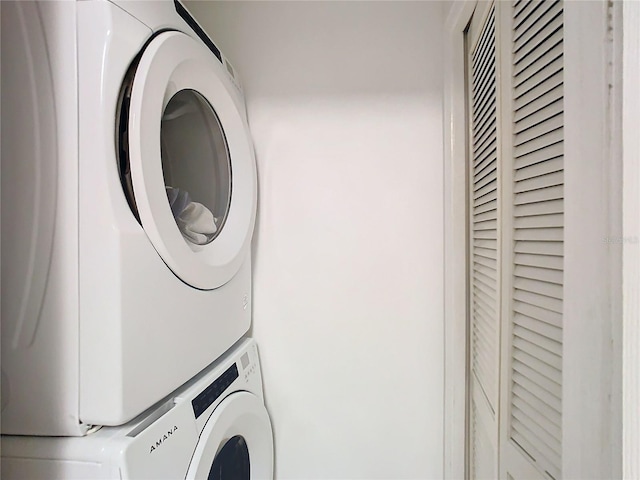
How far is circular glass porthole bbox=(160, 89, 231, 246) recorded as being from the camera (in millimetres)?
997

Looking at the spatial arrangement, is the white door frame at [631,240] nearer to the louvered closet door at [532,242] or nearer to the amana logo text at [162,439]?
the louvered closet door at [532,242]

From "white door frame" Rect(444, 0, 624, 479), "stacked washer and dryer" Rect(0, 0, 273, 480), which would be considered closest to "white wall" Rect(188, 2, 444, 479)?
"stacked washer and dryer" Rect(0, 0, 273, 480)

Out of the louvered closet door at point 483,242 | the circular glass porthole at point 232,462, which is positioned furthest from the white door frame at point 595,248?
the circular glass porthole at point 232,462

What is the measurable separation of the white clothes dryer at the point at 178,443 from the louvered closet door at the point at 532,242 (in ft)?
2.14

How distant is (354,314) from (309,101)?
759mm

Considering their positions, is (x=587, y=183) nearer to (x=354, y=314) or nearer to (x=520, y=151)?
(x=520, y=151)

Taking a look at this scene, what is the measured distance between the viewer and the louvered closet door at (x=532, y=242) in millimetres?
605

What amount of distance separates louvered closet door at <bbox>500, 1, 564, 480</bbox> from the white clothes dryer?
0.65 m

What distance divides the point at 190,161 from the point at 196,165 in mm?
20

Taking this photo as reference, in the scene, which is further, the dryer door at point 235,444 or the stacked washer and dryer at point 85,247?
the dryer door at point 235,444

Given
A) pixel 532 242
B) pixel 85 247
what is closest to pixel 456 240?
pixel 532 242

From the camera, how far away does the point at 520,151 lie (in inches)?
29.3

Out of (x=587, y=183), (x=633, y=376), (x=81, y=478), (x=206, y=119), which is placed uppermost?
(x=206, y=119)

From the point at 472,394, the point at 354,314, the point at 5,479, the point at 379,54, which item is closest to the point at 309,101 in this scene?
the point at 379,54
